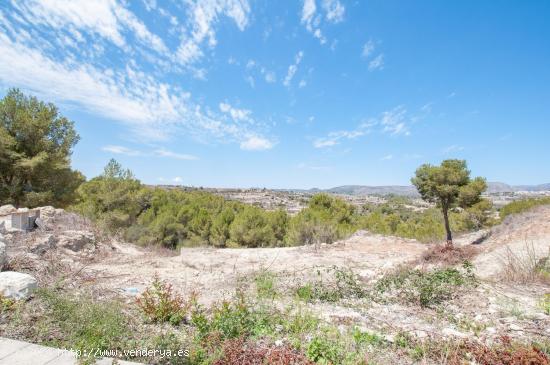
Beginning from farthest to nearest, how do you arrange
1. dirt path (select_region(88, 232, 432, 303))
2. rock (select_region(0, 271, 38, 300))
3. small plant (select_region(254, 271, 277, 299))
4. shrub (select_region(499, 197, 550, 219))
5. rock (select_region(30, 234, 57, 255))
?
shrub (select_region(499, 197, 550, 219)) → rock (select_region(30, 234, 57, 255)) → dirt path (select_region(88, 232, 432, 303)) → small plant (select_region(254, 271, 277, 299)) → rock (select_region(0, 271, 38, 300))

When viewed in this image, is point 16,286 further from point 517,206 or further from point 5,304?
point 517,206

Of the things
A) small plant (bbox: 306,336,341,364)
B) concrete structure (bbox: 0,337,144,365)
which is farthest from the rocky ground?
concrete structure (bbox: 0,337,144,365)

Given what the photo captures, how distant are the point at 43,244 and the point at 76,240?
3.35ft

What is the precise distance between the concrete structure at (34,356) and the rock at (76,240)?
5.57 meters

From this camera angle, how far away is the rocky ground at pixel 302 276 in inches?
150

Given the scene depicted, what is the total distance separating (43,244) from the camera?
22.2 ft

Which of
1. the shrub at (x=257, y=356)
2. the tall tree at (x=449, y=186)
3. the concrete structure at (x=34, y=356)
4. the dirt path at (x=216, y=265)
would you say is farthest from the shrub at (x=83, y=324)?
the tall tree at (x=449, y=186)

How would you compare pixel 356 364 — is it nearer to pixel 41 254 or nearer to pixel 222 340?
pixel 222 340

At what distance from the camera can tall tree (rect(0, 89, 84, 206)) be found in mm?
13047

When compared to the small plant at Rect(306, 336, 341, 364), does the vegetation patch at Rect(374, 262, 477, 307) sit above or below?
below

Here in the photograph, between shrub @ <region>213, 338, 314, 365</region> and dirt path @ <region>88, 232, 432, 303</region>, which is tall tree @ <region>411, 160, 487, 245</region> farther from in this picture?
shrub @ <region>213, 338, 314, 365</region>

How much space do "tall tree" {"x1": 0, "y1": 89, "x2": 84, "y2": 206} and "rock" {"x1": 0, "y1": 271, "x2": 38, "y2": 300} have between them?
462 inches

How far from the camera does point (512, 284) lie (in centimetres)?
530

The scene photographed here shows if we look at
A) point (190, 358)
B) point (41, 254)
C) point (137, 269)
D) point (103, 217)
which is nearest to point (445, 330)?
point (190, 358)
